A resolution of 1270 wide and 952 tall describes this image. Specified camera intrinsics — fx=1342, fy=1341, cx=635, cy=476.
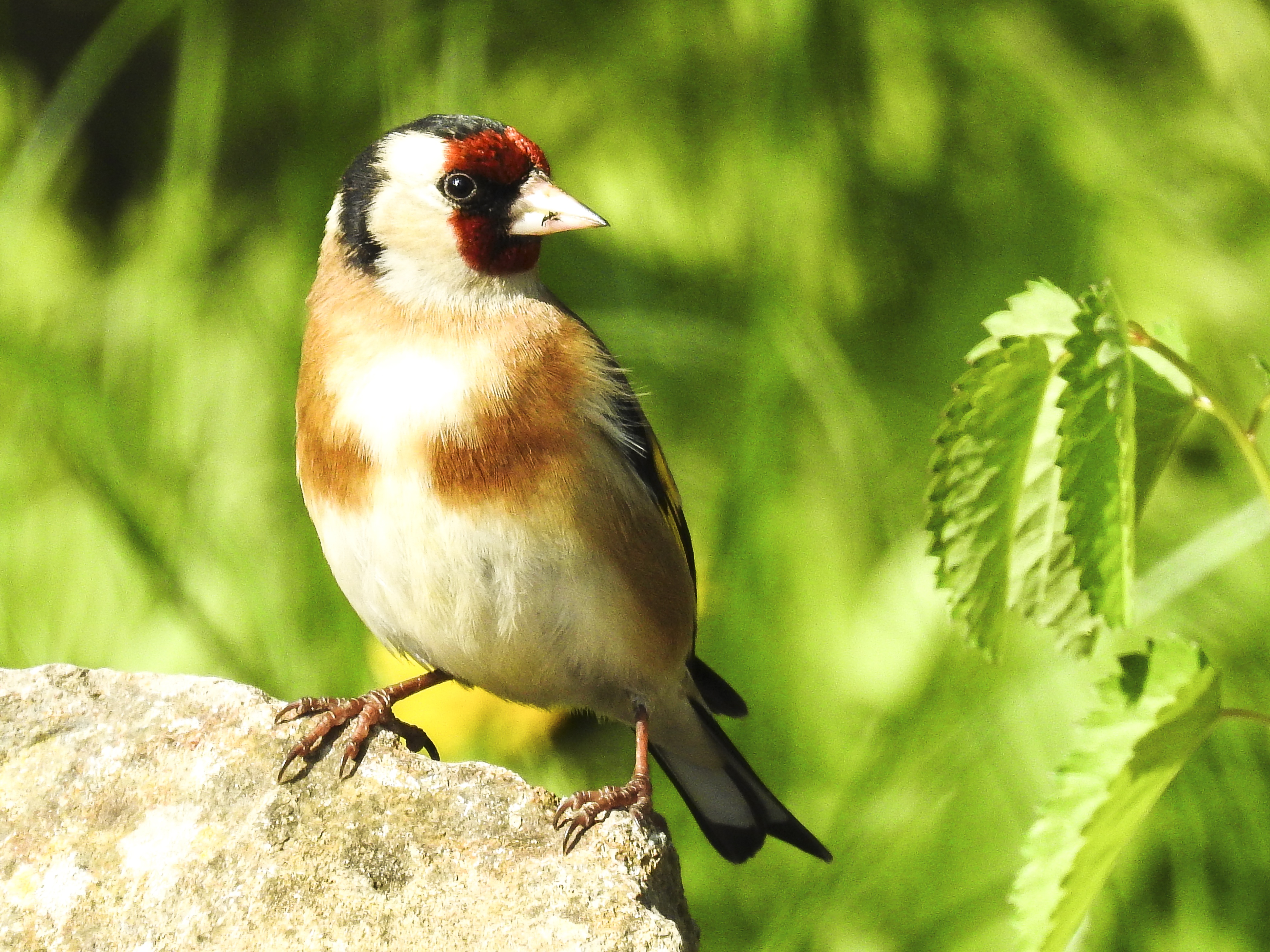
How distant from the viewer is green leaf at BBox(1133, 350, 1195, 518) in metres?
1.52

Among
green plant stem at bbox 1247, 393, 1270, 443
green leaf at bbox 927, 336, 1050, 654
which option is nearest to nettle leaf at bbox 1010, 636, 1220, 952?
green leaf at bbox 927, 336, 1050, 654

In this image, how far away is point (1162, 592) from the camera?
10.0 ft

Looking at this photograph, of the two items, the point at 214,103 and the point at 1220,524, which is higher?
the point at 214,103

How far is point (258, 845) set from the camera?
189 centimetres

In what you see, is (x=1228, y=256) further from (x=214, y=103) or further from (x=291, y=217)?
(x=214, y=103)

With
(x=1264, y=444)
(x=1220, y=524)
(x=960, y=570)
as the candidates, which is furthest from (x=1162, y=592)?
(x=960, y=570)

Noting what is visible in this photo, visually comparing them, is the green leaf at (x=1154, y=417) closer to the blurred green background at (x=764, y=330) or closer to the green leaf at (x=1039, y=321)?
the green leaf at (x=1039, y=321)

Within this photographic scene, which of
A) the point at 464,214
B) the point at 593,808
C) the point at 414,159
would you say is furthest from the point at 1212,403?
the point at 414,159

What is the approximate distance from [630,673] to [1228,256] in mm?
2226

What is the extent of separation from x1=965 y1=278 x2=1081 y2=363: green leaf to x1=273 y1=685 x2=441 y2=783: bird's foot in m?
1.15

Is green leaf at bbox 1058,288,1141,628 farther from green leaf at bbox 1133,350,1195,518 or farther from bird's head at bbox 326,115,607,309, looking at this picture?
bird's head at bbox 326,115,607,309

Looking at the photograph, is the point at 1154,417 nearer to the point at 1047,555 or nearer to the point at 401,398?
the point at 1047,555

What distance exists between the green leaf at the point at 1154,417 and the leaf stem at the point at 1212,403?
27mm

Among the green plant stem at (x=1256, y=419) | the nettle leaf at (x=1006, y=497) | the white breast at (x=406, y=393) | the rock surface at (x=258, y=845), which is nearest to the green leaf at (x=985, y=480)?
the nettle leaf at (x=1006, y=497)
